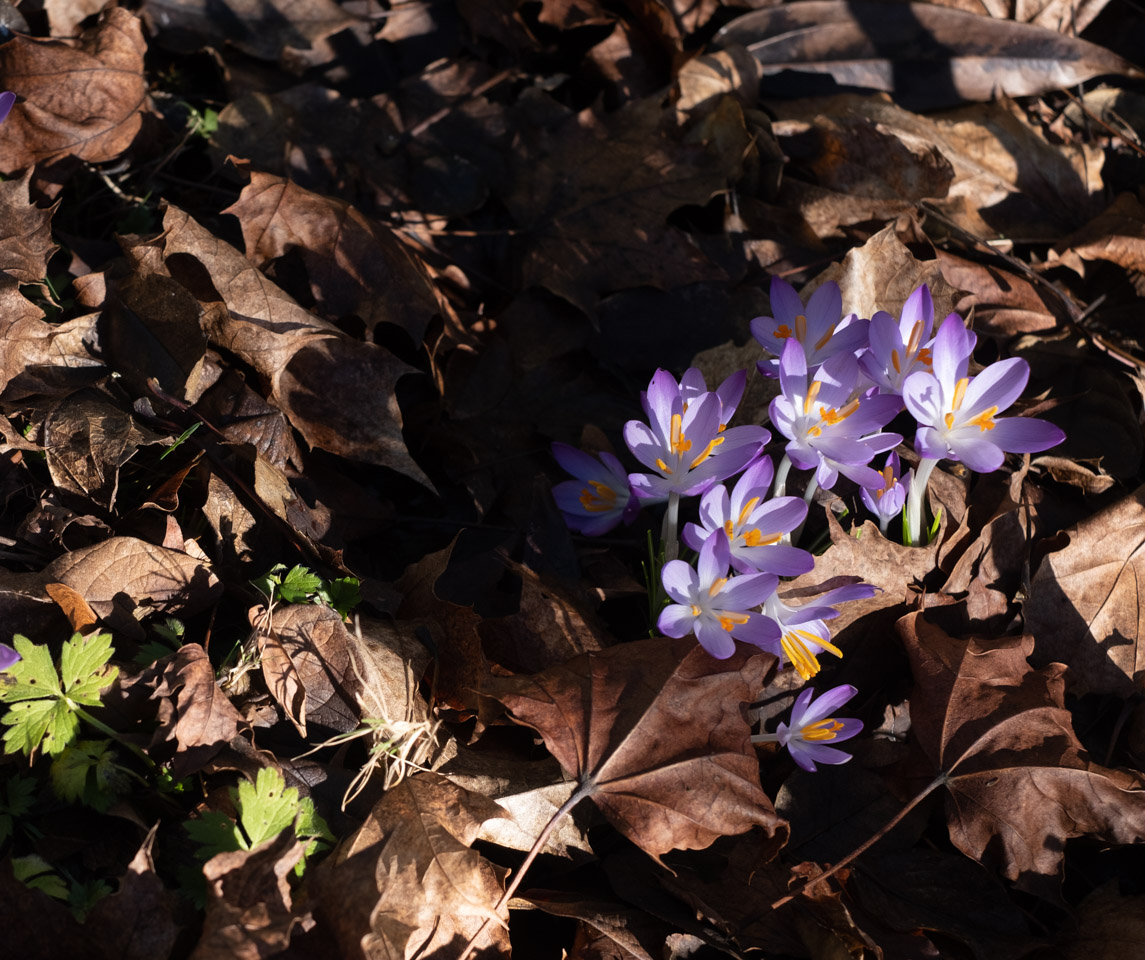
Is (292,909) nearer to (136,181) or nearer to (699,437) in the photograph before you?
(699,437)

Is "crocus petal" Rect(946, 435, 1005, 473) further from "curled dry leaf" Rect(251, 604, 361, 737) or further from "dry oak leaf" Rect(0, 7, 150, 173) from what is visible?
"dry oak leaf" Rect(0, 7, 150, 173)

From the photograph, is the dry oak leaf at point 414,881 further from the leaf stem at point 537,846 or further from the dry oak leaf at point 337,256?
the dry oak leaf at point 337,256

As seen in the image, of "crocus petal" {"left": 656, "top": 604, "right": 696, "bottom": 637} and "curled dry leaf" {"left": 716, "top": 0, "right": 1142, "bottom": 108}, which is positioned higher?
"curled dry leaf" {"left": 716, "top": 0, "right": 1142, "bottom": 108}

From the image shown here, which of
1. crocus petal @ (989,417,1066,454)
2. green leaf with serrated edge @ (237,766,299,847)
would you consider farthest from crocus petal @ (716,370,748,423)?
green leaf with serrated edge @ (237,766,299,847)

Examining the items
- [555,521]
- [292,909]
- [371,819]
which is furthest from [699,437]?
[292,909]

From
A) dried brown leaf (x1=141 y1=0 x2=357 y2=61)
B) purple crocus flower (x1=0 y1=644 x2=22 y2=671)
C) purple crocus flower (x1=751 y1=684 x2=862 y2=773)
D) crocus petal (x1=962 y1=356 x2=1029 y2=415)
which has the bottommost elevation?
purple crocus flower (x1=751 y1=684 x2=862 y2=773)

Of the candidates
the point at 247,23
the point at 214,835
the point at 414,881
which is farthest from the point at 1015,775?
the point at 247,23
